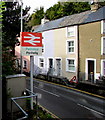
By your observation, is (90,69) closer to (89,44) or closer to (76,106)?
(89,44)

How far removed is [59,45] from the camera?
17297mm

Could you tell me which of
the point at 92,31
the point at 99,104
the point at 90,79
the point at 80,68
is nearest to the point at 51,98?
the point at 99,104

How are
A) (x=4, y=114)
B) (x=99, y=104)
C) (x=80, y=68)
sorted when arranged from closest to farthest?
(x=4, y=114) → (x=99, y=104) → (x=80, y=68)

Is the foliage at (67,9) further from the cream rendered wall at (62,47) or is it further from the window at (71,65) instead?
the window at (71,65)

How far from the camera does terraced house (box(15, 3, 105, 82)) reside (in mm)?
13133

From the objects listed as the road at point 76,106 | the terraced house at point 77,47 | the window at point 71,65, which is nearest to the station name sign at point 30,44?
the road at point 76,106

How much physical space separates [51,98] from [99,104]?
9.22ft

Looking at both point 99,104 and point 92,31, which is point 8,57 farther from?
point 92,31

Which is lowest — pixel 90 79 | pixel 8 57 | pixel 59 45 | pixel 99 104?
pixel 99 104

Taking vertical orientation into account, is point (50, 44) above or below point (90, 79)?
above

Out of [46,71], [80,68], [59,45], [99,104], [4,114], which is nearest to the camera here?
[4,114]

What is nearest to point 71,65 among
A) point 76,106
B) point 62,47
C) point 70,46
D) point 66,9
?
point 70,46

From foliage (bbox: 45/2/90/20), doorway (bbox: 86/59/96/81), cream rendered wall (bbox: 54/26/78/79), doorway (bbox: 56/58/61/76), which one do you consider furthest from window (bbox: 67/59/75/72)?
foliage (bbox: 45/2/90/20)

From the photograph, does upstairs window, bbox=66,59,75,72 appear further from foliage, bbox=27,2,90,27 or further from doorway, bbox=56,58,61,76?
foliage, bbox=27,2,90,27
